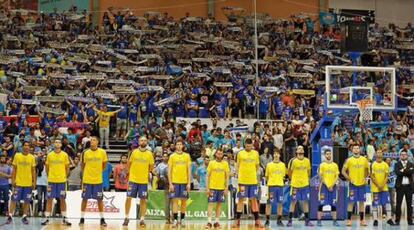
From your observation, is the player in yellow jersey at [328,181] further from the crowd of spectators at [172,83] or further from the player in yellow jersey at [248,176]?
the crowd of spectators at [172,83]

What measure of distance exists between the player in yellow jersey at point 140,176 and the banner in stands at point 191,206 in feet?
9.05

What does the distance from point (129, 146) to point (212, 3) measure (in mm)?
16372

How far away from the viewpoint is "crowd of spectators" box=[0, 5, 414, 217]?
83.2 ft

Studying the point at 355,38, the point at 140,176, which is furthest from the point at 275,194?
the point at 355,38

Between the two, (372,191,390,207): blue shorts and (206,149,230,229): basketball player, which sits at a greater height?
(206,149,230,229): basketball player

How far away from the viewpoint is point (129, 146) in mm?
26391

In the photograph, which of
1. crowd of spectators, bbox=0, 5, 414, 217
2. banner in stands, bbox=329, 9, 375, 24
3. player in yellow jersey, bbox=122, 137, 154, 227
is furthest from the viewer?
banner in stands, bbox=329, 9, 375, 24

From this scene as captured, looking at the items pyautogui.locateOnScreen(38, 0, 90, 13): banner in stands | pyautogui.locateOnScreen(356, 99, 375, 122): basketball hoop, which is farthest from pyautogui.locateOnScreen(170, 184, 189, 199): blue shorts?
pyautogui.locateOnScreen(38, 0, 90, 13): banner in stands

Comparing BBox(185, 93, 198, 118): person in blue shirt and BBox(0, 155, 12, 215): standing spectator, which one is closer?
BBox(0, 155, 12, 215): standing spectator

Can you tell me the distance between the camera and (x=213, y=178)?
18.8 meters

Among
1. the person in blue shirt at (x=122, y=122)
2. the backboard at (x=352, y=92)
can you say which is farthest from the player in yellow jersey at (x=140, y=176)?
the person in blue shirt at (x=122, y=122)

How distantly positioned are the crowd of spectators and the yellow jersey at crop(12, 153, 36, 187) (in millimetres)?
1998

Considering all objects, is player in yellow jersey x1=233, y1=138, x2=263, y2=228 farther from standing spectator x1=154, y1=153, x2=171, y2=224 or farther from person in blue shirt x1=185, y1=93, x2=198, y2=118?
person in blue shirt x1=185, y1=93, x2=198, y2=118

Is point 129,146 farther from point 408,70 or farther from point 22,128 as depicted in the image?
point 408,70
